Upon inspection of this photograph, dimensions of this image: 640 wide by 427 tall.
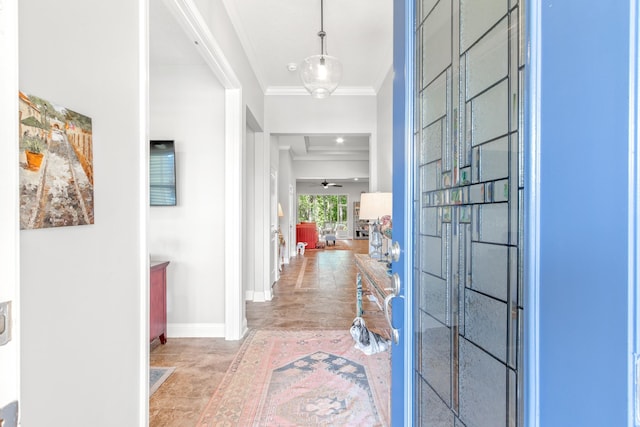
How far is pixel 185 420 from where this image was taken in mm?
1915

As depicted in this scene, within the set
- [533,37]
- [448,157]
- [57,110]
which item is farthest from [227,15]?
[533,37]

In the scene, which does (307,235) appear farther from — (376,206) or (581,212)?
(581,212)

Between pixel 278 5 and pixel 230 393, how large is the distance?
3060 mm

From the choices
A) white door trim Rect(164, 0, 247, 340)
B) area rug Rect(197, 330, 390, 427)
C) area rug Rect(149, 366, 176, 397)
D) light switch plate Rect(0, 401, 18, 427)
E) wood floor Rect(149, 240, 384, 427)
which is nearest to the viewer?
light switch plate Rect(0, 401, 18, 427)

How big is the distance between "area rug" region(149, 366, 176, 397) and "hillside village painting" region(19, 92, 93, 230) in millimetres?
1749

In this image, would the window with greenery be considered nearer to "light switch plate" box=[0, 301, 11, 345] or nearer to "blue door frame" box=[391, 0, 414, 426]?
"blue door frame" box=[391, 0, 414, 426]

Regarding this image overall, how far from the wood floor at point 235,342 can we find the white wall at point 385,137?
1698 mm

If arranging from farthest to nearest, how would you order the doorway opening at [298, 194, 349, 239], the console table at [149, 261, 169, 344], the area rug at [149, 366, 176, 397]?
the doorway opening at [298, 194, 349, 239], the console table at [149, 261, 169, 344], the area rug at [149, 366, 176, 397]

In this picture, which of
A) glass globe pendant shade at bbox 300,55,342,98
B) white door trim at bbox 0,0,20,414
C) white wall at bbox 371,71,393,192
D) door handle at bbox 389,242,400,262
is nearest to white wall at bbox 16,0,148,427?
white door trim at bbox 0,0,20,414

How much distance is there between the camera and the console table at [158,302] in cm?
277

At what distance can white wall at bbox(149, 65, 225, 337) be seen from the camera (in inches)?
125

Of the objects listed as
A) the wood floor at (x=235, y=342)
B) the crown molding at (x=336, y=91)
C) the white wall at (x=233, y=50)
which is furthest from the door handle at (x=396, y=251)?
the crown molding at (x=336, y=91)

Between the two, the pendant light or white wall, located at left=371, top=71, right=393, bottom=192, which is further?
white wall, located at left=371, top=71, right=393, bottom=192

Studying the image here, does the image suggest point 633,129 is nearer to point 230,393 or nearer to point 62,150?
point 62,150
